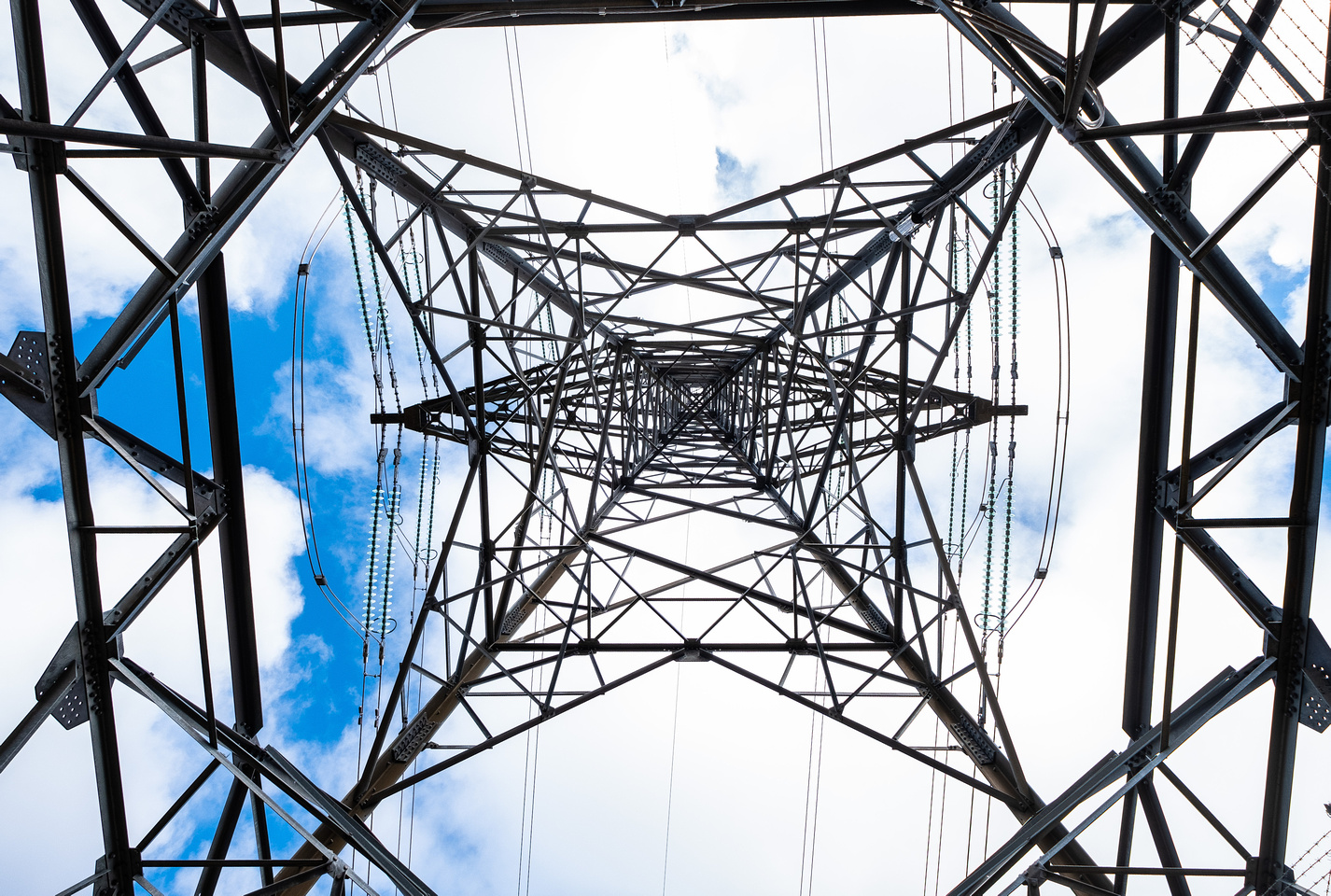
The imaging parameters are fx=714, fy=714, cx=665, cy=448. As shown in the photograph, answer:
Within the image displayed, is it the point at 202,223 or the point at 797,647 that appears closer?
the point at 202,223

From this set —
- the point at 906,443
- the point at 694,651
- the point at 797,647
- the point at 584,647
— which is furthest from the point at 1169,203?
the point at 584,647

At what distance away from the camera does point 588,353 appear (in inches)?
390

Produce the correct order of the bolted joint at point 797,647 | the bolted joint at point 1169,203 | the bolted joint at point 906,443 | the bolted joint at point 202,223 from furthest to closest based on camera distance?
the bolted joint at point 906,443
the bolted joint at point 797,647
the bolted joint at point 1169,203
the bolted joint at point 202,223

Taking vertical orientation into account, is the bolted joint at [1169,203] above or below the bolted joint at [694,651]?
above

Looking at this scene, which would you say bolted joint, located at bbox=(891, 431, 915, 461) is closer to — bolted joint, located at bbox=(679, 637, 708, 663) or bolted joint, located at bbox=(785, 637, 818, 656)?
bolted joint, located at bbox=(785, 637, 818, 656)

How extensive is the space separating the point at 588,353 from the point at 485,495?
7.91ft

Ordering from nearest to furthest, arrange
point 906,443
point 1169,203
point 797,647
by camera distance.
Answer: point 1169,203, point 797,647, point 906,443

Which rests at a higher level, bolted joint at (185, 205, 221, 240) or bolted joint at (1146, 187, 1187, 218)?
bolted joint at (1146, 187, 1187, 218)

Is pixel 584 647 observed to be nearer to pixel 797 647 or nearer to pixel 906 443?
pixel 797 647

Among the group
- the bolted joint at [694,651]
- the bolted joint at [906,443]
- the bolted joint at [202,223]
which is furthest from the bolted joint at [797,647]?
the bolted joint at [202,223]

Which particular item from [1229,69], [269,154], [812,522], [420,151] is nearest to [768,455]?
[812,522]

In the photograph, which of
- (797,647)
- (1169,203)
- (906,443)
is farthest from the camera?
(906,443)

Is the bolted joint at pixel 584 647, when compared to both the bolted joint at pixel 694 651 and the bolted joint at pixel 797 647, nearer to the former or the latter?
the bolted joint at pixel 694 651

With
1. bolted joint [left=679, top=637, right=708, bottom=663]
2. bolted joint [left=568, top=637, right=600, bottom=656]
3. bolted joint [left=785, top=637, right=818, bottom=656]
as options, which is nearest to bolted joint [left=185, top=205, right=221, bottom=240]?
bolted joint [left=568, top=637, right=600, bottom=656]
